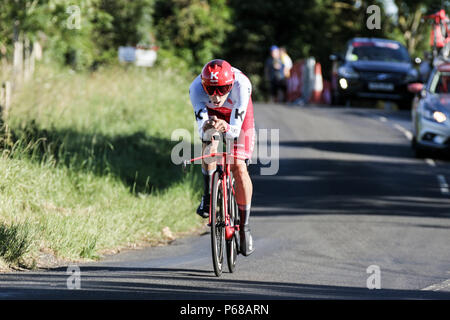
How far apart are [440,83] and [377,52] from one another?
873cm

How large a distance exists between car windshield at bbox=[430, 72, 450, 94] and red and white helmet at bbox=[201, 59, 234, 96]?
11272 millimetres

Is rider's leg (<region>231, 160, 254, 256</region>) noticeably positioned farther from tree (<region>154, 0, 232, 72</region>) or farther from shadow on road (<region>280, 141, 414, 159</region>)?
tree (<region>154, 0, 232, 72</region>)

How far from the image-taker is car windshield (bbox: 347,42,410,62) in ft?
89.9

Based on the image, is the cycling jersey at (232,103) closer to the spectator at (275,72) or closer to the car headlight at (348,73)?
the car headlight at (348,73)

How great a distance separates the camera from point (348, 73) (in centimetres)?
2692

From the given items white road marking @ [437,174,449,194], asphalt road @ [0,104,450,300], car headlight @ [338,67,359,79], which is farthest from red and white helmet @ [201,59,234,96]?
car headlight @ [338,67,359,79]

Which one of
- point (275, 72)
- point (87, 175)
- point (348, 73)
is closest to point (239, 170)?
point (87, 175)

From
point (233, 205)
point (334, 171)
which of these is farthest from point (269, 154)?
point (233, 205)

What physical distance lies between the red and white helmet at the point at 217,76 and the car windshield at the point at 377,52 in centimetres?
1913

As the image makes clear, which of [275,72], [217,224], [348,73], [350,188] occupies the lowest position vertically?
[275,72]

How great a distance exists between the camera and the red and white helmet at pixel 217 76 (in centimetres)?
838

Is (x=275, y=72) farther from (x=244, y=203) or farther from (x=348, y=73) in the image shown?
(x=244, y=203)
